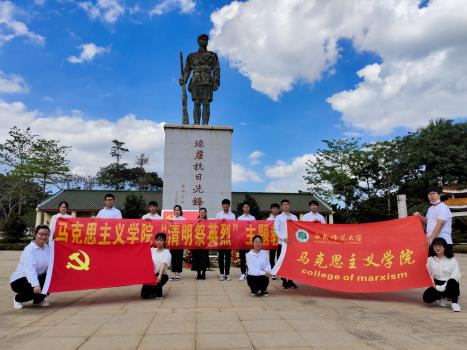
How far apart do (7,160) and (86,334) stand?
30742 mm

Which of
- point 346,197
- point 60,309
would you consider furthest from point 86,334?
point 346,197

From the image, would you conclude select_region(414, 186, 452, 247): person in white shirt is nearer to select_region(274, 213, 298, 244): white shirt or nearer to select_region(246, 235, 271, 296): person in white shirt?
select_region(274, 213, 298, 244): white shirt

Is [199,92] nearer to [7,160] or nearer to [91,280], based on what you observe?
[91,280]

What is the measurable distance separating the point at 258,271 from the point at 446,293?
2.55m

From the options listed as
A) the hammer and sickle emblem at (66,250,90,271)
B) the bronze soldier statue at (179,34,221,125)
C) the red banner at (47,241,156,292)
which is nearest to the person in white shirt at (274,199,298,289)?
the red banner at (47,241,156,292)

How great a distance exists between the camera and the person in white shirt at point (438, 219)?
489 cm

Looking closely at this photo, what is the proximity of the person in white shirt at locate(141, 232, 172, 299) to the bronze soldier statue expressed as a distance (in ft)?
20.4

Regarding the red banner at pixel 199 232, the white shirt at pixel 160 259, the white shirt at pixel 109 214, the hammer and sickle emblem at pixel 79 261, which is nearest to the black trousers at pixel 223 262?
the red banner at pixel 199 232

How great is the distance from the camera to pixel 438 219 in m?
4.92

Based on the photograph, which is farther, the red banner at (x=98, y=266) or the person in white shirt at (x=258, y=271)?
the person in white shirt at (x=258, y=271)

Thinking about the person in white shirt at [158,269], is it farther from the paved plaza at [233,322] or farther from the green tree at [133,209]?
the green tree at [133,209]

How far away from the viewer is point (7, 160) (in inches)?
1129

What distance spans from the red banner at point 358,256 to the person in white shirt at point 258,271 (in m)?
0.29

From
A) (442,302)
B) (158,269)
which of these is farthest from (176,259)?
(442,302)
